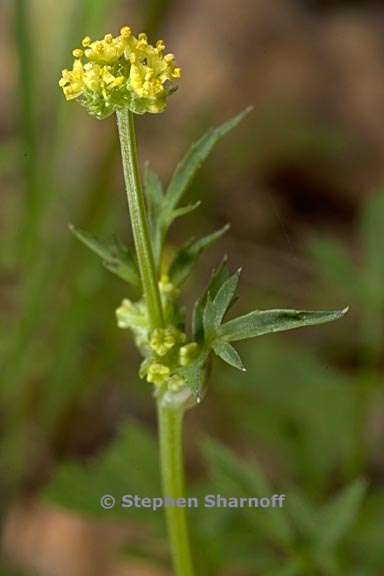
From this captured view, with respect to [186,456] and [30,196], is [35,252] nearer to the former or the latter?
[30,196]

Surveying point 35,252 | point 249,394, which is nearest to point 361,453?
point 249,394

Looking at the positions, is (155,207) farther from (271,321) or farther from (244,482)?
(244,482)

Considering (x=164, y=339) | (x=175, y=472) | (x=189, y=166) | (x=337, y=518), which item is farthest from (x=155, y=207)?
(x=337, y=518)

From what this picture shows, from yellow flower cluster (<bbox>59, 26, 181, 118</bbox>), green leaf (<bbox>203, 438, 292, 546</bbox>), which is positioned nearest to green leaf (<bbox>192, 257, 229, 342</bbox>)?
yellow flower cluster (<bbox>59, 26, 181, 118</bbox>)

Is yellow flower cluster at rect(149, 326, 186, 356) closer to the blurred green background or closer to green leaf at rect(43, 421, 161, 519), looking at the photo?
the blurred green background

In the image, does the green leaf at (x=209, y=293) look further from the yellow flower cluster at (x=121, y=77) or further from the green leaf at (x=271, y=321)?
the yellow flower cluster at (x=121, y=77)

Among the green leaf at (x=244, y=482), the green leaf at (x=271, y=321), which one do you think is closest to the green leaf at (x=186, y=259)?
the green leaf at (x=271, y=321)
